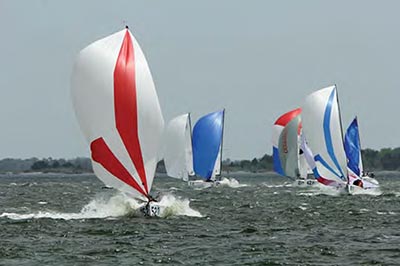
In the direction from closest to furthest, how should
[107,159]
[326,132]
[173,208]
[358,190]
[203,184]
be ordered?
[107,159], [173,208], [326,132], [358,190], [203,184]

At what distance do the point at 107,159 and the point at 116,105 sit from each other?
6.34 feet

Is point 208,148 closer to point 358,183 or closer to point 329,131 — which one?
point 358,183

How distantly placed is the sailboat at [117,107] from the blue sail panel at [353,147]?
3293 centimetres

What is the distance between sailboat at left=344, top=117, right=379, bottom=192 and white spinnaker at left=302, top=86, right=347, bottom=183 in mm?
1776

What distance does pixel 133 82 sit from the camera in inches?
1291

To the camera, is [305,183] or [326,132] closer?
[326,132]

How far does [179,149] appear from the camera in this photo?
9112 centimetres

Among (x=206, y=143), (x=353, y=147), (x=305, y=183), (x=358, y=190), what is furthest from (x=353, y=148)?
(x=206, y=143)

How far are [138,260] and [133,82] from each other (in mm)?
10165

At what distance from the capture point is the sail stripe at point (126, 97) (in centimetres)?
3262

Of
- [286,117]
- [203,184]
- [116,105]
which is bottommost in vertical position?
[203,184]

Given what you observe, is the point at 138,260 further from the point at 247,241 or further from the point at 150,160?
the point at 150,160

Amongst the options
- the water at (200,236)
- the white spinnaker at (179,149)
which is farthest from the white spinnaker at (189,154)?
the water at (200,236)

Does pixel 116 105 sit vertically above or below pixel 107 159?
above
